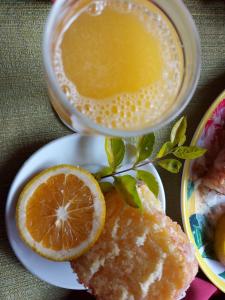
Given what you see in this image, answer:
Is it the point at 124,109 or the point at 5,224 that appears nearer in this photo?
the point at 124,109

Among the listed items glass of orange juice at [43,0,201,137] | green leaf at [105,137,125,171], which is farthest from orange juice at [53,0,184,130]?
green leaf at [105,137,125,171]

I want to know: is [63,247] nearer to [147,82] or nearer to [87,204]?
[87,204]

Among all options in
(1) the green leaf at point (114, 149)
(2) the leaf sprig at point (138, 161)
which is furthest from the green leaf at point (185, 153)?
(1) the green leaf at point (114, 149)

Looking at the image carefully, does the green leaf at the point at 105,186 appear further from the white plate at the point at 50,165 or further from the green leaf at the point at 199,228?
the green leaf at the point at 199,228

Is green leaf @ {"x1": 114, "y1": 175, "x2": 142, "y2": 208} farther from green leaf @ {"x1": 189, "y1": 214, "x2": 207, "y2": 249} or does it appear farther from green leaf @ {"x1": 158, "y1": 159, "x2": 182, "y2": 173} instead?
green leaf @ {"x1": 189, "y1": 214, "x2": 207, "y2": 249}

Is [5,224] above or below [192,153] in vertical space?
below

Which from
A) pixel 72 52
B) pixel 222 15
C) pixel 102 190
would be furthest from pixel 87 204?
pixel 222 15
